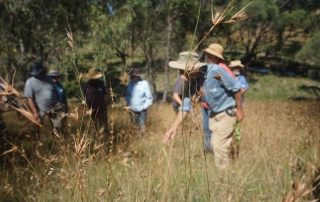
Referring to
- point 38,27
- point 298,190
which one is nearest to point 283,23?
point 38,27

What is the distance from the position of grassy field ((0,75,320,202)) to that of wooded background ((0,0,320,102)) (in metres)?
0.48

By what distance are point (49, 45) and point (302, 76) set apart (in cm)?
2871

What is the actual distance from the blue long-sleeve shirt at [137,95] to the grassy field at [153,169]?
803 millimetres

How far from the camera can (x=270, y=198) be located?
204cm

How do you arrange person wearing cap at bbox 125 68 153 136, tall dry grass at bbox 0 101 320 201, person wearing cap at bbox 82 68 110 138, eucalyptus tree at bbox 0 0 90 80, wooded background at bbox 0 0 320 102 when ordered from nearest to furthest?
tall dry grass at bbox 0 101 320 201 → person wearing cap at bbox 82 68 110 138 → person wearing cap at bbox 125 68 153 136 → eucalyptus tree at bbox 0 0 90 80 → wooded background at bbox 0 0 320 102

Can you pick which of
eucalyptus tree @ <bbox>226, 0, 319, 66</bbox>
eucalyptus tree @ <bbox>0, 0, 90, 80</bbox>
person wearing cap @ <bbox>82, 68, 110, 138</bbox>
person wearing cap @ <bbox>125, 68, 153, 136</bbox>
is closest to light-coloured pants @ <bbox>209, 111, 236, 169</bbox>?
person wearing cap @ <bbox>82, 68, 110, 138</bbox>

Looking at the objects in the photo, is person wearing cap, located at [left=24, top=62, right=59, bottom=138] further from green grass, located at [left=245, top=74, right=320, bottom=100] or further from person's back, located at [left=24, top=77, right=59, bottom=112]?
green grass, located at [left=245, top=74, right=320, bottom=100]

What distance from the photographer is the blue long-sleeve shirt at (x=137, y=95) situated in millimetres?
5391

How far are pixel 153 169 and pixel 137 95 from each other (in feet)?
10.7

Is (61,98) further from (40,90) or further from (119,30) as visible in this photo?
(119,30)

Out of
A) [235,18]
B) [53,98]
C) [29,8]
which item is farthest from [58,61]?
[235,18]

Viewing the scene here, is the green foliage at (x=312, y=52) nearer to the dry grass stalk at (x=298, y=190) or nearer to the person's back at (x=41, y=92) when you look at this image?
the person's back at (x=41, y=92)

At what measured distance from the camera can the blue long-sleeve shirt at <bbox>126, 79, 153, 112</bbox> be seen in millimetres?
5391

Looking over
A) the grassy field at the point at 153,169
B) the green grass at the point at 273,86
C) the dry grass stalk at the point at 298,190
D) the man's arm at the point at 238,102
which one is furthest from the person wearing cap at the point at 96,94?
the green grass at the point at 273,86
